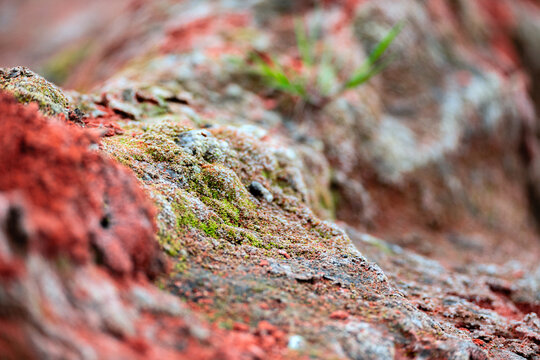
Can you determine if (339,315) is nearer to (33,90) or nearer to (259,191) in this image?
(259,191)

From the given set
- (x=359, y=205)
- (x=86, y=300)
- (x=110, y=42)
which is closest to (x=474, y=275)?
(x=359, y=205)

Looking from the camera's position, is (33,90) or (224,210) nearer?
(33,90)

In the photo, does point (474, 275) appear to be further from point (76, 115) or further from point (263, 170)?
point (76, 115)

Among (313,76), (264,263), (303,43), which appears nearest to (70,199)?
(264,263)

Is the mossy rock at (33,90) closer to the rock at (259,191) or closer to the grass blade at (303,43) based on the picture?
the rock at (259,191)

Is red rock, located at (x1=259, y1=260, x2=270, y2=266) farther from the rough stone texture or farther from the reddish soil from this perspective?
the reddish soil

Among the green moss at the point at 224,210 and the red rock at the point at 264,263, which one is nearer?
the red rock at the point at 264,263

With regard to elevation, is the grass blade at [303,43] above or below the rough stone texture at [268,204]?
above

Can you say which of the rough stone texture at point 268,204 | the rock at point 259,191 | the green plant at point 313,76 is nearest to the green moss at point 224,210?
the rough stone texture at point 268,204

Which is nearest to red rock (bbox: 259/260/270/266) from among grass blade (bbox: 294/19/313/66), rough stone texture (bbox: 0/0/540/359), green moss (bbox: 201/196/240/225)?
rough stone texture (bbox: 0/0/540/359)
